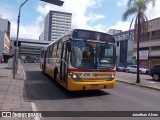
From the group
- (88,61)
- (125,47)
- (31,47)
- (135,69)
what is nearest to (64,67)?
(88,61)

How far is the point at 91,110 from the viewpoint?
909 cm

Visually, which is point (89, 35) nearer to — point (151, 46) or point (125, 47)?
point (151, 46)

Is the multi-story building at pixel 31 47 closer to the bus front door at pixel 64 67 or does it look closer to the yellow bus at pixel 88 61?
the bus front door at pixel 64 67

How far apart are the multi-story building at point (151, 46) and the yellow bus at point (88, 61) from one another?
131ft

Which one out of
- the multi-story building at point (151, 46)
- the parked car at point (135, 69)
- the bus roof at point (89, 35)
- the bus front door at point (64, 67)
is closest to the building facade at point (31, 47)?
the multi-story building at point (151, 46)

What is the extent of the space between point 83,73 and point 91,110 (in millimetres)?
3022

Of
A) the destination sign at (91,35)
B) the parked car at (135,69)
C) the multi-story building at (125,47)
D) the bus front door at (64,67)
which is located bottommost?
the parked car at (135,69)

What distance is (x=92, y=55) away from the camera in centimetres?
1209

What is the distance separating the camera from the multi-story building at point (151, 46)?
51.1 m

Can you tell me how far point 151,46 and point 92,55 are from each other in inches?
1713

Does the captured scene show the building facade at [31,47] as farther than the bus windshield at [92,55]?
Yes

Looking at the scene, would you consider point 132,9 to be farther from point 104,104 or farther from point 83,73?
point 104,104

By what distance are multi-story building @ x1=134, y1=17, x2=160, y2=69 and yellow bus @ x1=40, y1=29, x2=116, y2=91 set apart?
39819 mm

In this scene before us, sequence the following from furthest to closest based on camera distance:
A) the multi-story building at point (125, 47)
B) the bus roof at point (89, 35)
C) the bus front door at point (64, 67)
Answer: the multi-story building at point (125, 47), the bus front door at point (64, 67), the bus roof at point (89, 35)
